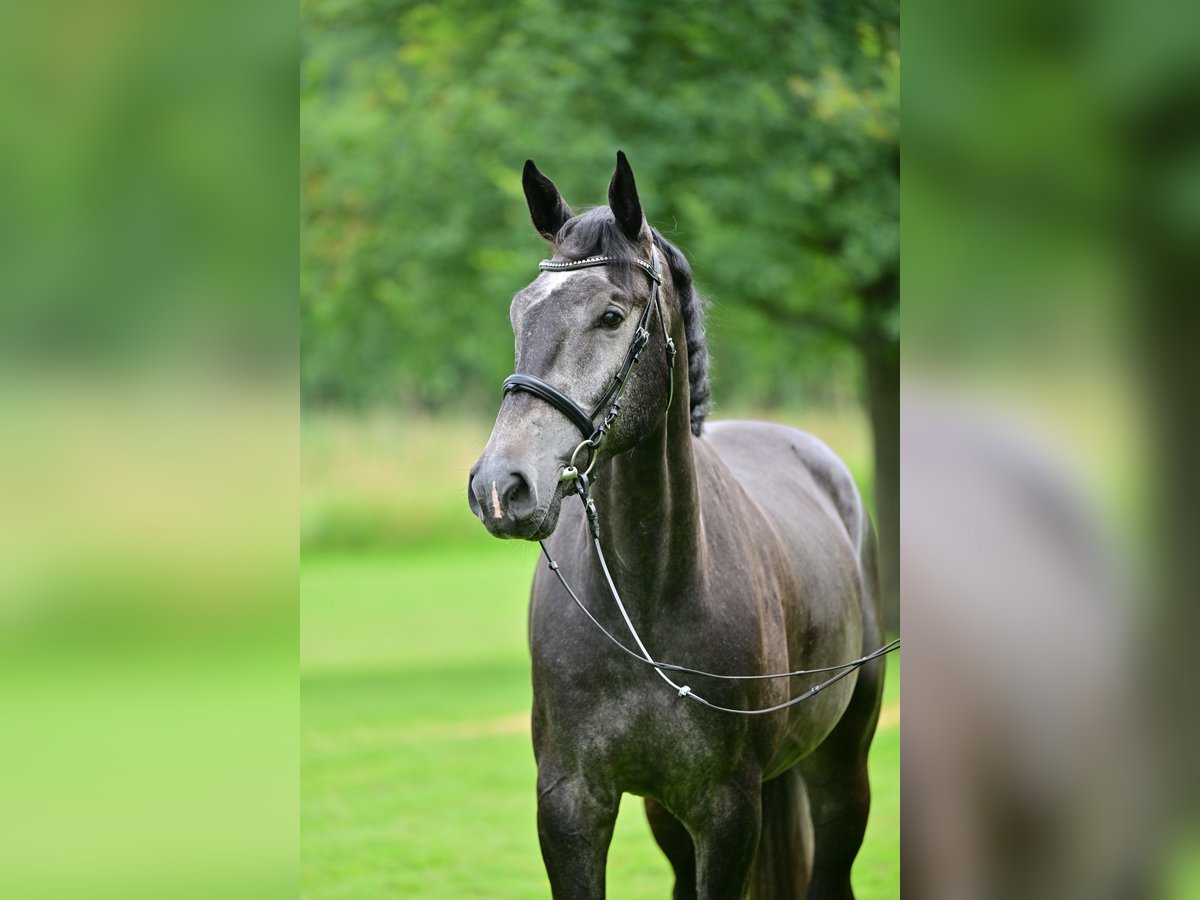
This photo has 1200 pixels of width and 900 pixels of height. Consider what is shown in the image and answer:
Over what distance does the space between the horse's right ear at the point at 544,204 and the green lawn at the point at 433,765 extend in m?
0.90

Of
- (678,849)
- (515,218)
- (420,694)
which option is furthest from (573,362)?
(420,694)

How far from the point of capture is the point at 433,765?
29.1 ft

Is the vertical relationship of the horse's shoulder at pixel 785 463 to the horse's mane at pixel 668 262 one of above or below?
below

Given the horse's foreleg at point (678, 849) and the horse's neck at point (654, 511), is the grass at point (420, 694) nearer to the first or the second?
the horse's neck at point (654, 511)

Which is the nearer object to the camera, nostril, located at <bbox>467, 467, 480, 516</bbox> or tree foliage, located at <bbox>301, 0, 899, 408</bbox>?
nostril, located at <bbox>467, 467, 480, 516</bbox>

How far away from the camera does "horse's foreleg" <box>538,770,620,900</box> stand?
310 centimetres

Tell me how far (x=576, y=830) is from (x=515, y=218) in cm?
877

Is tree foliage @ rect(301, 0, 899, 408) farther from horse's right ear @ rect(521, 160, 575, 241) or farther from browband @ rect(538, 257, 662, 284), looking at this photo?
browband @ rect(538, 257, 662, 284)

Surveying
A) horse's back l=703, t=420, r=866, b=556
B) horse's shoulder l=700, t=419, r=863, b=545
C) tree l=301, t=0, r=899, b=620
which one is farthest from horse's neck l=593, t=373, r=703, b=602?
tree l=301, t=0, r=899, b=620

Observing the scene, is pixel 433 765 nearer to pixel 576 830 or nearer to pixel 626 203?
pixel 576 830

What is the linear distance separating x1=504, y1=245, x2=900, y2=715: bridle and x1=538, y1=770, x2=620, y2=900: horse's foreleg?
0.37m

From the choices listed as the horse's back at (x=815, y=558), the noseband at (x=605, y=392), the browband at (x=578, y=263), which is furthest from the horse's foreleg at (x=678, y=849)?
the browband at (x=578, y=263)

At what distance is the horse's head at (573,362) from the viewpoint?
8.20 feet
